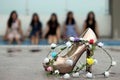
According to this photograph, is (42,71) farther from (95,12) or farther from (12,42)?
(95,12)

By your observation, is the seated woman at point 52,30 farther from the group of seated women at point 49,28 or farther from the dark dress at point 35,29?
the dark dress at point 35,29

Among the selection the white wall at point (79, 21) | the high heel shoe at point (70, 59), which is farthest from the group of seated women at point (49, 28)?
the high heel shoe at point (70, 59)

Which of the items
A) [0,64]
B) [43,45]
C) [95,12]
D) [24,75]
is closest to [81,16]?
[95,12]

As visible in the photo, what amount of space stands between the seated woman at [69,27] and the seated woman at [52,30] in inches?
11.9

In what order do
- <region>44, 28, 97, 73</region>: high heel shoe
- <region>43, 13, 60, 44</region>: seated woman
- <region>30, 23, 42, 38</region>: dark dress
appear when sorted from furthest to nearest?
<region>30, 23, 42, 38</region>: dark dress
<region>43, 13, 60, 44</region>: seated woman
<region>44, 28, 97, 73</region>: high heel shoe

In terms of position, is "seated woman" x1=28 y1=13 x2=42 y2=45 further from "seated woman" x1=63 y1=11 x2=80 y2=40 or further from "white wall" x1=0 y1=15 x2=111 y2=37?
"seated woman" x1=63 y1=11 x2=80 y2=40

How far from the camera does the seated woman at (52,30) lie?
49.3 feet

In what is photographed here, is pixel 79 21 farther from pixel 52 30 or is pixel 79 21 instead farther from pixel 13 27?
pixel 13 27

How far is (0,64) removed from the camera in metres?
9.07

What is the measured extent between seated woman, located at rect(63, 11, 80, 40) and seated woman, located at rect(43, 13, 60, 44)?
11.9 inches

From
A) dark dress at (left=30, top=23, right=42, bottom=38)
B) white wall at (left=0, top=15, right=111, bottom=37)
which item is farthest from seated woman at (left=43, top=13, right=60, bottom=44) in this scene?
white wall at (left=0, top=15, right=111, bottom=37)

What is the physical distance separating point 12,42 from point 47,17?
1637 mm

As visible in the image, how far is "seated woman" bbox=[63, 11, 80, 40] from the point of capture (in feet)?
49.8

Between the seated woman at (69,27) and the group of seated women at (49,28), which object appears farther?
the seated woman at (69,27)
